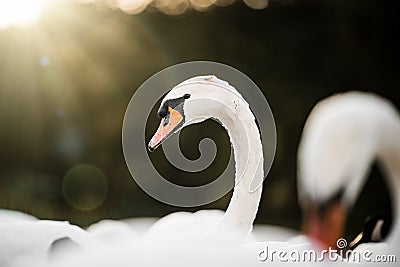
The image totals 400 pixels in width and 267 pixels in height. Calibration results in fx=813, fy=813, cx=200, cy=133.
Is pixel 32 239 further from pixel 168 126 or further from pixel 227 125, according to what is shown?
pixel 227 125

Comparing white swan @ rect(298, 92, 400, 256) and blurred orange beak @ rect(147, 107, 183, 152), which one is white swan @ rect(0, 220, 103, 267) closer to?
blurred orange beak @ rect(147, 107, 183, 152)

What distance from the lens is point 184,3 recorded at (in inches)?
154

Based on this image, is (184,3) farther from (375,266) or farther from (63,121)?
(375,266)

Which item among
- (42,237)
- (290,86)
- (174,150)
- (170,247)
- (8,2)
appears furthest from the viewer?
(290,86)

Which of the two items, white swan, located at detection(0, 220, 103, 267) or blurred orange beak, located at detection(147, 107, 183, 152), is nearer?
white swan, located at detection(0, 220, 103, 267)

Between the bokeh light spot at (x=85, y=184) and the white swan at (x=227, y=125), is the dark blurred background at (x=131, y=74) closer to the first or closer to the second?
the bokeh light spot at (x=85, y=184)

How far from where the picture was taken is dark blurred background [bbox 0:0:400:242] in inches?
150

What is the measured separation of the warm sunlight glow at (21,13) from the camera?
3.51 meters

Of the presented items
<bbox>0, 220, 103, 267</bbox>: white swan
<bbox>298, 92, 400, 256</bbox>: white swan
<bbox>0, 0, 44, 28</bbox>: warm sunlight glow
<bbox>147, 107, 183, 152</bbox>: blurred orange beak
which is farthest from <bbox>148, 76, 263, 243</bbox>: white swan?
<bbox>0, 0, 44, 28</bbox>: warm sunlight glow

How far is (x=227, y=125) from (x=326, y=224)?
330 millimetres

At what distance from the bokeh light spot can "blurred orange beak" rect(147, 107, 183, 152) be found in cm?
246

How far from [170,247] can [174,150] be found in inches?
81.1

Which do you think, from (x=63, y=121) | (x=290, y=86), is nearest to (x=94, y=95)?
(x=63, y=121)

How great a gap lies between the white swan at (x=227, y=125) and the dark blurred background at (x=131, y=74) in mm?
2155
